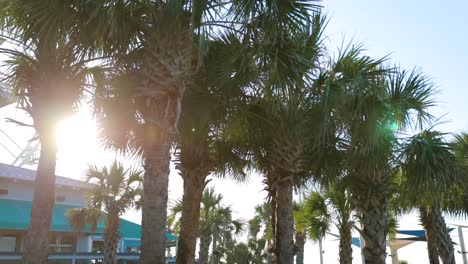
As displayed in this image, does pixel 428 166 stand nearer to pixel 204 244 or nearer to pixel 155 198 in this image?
pixel 155 198

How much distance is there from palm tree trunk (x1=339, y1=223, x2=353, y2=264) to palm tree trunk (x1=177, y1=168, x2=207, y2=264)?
8816 mm

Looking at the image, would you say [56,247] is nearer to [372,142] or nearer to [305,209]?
[305,209]

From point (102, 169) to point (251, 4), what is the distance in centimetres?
1171

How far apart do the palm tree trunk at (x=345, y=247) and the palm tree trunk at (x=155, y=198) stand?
40.7 ft

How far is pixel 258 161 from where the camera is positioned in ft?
39.4

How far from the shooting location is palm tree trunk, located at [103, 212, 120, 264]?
16141 mm

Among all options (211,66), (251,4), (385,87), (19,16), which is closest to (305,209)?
(385,87)

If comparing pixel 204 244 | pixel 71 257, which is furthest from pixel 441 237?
pixel 204 244

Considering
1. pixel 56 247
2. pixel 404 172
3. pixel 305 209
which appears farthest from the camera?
pixel 56 247

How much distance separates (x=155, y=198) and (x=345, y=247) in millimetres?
13006

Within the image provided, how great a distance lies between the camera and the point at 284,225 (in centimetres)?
1057

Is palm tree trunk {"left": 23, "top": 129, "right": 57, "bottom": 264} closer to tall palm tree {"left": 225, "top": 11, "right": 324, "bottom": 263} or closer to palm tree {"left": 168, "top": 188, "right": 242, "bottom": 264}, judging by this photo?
tall palm tree {"left": 225, "top": 11, "right": 324, "bottom": 263}

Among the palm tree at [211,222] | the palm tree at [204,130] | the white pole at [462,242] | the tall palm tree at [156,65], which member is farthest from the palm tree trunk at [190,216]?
the white pole at [462,242]

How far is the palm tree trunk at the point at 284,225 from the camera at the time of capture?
34.1ft
